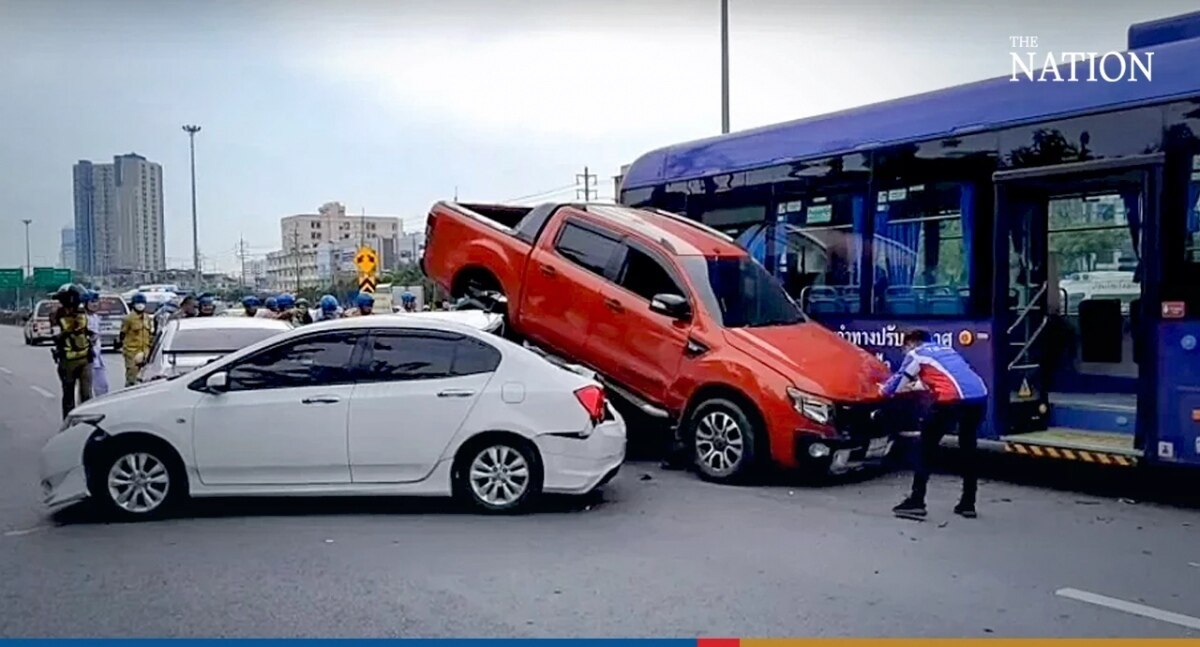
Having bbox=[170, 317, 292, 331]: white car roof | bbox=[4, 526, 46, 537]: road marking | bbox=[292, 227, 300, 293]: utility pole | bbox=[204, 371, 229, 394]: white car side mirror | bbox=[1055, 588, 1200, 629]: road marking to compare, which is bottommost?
bbox=[1055, 588, 1200, 629]: road marking

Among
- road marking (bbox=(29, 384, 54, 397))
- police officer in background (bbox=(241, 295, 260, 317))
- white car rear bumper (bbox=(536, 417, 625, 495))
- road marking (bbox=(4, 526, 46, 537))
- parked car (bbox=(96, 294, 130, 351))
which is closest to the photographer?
road marking (bbox=(4, 526, 46, 537))

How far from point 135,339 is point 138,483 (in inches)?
205

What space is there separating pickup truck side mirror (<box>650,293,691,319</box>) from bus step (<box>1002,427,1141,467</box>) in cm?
299

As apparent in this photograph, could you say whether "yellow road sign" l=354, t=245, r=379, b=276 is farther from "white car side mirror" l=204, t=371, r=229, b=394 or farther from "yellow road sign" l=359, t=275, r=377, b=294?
"white car side mirror" l=204, t=371, r=229, b=394

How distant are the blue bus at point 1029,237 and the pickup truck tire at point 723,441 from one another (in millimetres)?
1845

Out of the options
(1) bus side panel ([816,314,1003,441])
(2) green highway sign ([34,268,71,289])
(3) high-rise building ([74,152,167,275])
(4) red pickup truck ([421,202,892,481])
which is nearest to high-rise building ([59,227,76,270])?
(3) high-rise building ([74,152,167,275])

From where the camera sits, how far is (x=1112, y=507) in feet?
25.5

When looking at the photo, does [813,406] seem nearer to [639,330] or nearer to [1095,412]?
[639,330]

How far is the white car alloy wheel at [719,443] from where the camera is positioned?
8.61 meters

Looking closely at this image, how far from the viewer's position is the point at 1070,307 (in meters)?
9.34

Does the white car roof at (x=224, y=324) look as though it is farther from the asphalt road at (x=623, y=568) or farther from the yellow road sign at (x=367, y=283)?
the yellow road sign at (x=367, y=283)

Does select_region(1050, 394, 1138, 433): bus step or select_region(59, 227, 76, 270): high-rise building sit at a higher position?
select_region(59, 227, 76, 270): high-rise building

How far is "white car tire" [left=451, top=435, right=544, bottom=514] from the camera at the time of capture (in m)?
7.40

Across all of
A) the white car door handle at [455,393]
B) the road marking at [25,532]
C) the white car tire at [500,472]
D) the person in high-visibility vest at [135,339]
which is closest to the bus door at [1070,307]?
the white car tire at [500,472]
